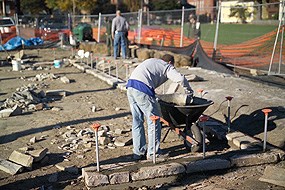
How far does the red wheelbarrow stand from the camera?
17.7ft

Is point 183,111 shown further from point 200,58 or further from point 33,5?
point 33,5

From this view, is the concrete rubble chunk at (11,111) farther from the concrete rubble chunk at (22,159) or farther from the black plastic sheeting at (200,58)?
the black plastic sheeting at (200,58)

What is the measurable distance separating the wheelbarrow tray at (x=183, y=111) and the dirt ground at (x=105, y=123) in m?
0.56

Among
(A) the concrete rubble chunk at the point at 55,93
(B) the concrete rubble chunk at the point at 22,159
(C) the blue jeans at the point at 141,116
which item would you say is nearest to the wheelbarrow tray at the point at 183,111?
(C) the blue jeans at the point at 141,116

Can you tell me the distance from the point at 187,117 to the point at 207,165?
872 mm

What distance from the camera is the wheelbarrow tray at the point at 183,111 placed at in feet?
17.6

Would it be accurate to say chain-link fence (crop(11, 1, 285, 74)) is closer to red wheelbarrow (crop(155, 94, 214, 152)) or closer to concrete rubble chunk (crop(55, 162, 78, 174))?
red wheelbarrow (crop(155, 94, 214, 152))

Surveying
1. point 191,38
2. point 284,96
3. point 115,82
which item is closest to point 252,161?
point 284,96

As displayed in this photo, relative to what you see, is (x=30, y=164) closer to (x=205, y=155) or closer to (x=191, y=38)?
(x=205, y=155)

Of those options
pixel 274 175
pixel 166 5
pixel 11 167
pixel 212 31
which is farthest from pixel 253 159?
pixel 166 5

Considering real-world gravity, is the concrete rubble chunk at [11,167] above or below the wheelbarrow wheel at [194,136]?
below

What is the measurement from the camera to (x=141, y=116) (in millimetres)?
5410

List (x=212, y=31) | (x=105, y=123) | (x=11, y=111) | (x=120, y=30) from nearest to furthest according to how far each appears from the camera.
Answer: (x=105, y=123) < (x=11, y=111) < (x=120, y=30) < (x=212, y=31)

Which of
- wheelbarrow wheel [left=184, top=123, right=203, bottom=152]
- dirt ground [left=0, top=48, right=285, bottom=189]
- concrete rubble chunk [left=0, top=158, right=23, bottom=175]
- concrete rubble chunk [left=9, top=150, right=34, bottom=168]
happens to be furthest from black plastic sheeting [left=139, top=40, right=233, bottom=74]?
concrete rubble chunk [left=0, top=158, right=23, bottom=175]
